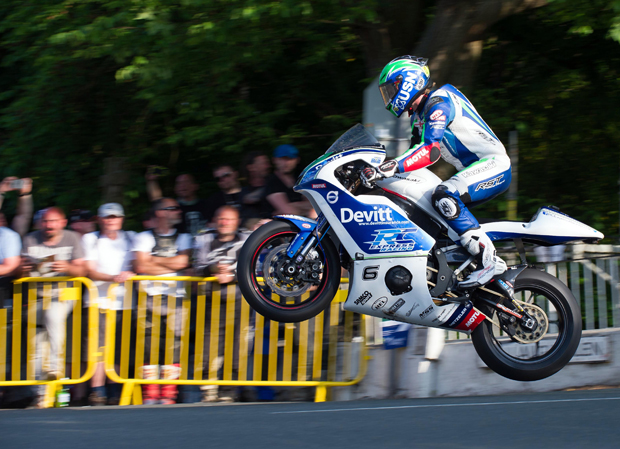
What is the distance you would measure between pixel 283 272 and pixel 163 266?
2.30 m

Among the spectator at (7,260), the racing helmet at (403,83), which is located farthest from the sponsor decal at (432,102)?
the spectator at (7,260)

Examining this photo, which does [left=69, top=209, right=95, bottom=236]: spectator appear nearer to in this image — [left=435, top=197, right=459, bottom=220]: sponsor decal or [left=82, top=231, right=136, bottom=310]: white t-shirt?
[left=82, top=231, right=136, bottom=310]: white t-shirt

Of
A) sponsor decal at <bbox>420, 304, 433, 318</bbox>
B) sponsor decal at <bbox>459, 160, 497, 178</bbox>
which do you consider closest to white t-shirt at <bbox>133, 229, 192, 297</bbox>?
sponsor decal at <bbox>420, 304, 433, 318</bbox>

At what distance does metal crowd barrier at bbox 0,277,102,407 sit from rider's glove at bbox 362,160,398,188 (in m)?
3.14

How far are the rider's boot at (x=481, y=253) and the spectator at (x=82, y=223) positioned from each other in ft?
13.3

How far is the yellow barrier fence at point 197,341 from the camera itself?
22.3 feet

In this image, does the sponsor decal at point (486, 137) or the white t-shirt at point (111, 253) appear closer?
the sponsor decal at point (486, 137)

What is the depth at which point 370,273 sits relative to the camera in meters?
5.25

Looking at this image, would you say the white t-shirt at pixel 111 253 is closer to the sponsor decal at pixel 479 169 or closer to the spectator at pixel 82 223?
the spectator at pixel 82 223

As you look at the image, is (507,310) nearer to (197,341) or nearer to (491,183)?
(491,183)

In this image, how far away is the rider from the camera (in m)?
5.12

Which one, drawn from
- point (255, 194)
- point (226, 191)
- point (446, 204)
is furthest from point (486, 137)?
point (226, 191)

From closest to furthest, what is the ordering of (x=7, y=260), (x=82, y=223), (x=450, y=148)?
(x=450, y=148) < (x=7, y=260) < (x=82, y=223)

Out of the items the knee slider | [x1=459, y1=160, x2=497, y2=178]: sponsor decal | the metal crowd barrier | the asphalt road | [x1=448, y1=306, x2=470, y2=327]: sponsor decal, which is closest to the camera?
the asphalt road
